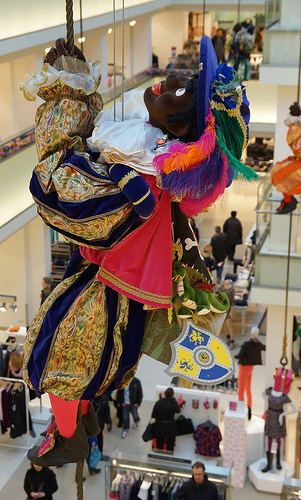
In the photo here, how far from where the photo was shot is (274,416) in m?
9.15

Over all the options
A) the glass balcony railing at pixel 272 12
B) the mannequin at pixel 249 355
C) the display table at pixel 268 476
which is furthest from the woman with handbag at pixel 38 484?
the glass balcony railing at pixel 272 12

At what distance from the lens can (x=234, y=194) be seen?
2134cm

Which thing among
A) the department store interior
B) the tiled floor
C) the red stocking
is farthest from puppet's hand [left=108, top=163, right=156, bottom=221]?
the department store interior

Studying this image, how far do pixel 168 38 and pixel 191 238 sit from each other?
21.2 m

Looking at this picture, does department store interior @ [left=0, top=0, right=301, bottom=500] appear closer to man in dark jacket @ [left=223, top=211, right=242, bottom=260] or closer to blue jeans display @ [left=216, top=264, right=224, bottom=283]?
blue jeans display @ [left=216, top=264, right=224, bottom=283]

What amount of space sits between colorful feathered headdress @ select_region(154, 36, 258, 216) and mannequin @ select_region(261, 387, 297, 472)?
Result: 688cm

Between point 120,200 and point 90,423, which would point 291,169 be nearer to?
point 90,423

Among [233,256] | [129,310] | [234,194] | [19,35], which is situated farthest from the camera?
[234,194]

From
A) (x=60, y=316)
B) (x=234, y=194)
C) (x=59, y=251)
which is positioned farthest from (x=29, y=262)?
(x=60, y=316)

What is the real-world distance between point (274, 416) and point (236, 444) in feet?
2.14

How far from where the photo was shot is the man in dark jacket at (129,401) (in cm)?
1010

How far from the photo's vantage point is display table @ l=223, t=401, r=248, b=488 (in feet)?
30.7

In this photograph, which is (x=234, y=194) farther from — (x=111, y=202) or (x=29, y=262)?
(x=111, y=202)

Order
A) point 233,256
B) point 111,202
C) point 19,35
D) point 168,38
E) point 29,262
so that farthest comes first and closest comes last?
point 168,38, point 233,256, point 29,262, point 19,35, point 111,202
